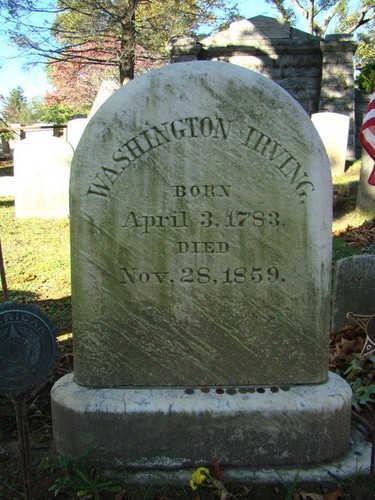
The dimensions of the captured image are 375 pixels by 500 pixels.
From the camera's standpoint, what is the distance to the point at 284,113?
221 centimetres

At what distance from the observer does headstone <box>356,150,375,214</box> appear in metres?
7.15

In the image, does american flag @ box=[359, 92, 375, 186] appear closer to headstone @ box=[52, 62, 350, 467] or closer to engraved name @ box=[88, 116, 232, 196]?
headstone @ box=[52, 62, 350, 467]

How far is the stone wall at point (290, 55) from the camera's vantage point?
46.7ft

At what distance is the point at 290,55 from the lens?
577 inches

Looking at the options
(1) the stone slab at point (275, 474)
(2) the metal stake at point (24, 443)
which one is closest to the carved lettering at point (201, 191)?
(2) the metal stake at point (24, 443)

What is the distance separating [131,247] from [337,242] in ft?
14.9

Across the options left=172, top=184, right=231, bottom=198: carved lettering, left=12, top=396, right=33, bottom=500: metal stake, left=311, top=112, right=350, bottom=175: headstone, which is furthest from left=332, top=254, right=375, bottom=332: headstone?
left=311, top=112, right=350, bottom=175: headstone

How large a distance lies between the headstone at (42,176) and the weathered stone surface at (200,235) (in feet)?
21.2

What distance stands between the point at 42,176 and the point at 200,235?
6789 millimetres

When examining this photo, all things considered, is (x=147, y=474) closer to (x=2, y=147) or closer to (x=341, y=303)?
(x=341, y=303)

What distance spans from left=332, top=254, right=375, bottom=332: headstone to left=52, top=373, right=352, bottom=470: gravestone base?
133 centimetres

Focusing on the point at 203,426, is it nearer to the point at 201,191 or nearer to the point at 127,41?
the point at 201,191

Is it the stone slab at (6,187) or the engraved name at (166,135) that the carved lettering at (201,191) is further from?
the stone slab at (6,187)

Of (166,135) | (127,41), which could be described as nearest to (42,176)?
(166,135)
